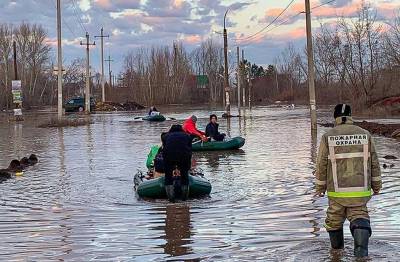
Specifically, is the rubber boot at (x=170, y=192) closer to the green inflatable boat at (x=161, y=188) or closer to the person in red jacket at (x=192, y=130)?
the green inflatable boat at (x=161, y=188)

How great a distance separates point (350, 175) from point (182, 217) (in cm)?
413

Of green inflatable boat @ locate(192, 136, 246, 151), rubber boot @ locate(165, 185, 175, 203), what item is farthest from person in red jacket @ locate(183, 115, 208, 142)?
rubber boot @ locate(165, 185, 175, 203)

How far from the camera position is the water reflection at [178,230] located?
329 inches

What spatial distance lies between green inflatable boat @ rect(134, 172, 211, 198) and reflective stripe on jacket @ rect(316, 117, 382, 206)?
18.1ft

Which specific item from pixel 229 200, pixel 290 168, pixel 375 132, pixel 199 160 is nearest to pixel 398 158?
pixel 290 168

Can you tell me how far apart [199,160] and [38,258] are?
12.9 meters

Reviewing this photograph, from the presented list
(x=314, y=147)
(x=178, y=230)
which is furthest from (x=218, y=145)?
(x=178, y=230)

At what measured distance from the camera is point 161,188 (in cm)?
1251

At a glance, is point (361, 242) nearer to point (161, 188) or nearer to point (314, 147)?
point (161, 188)

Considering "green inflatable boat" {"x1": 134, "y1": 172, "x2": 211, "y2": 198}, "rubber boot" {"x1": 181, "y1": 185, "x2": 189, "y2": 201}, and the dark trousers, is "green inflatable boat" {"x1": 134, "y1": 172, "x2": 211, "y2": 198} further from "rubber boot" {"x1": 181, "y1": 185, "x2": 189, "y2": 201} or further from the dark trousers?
the dark trousers

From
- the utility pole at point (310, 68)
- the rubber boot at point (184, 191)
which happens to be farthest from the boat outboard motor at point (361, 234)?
the utility pole at point (310, 68)

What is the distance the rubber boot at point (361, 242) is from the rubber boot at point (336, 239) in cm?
31

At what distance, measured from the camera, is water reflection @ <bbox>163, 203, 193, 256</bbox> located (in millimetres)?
8359

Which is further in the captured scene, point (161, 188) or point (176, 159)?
point (161, 188)
